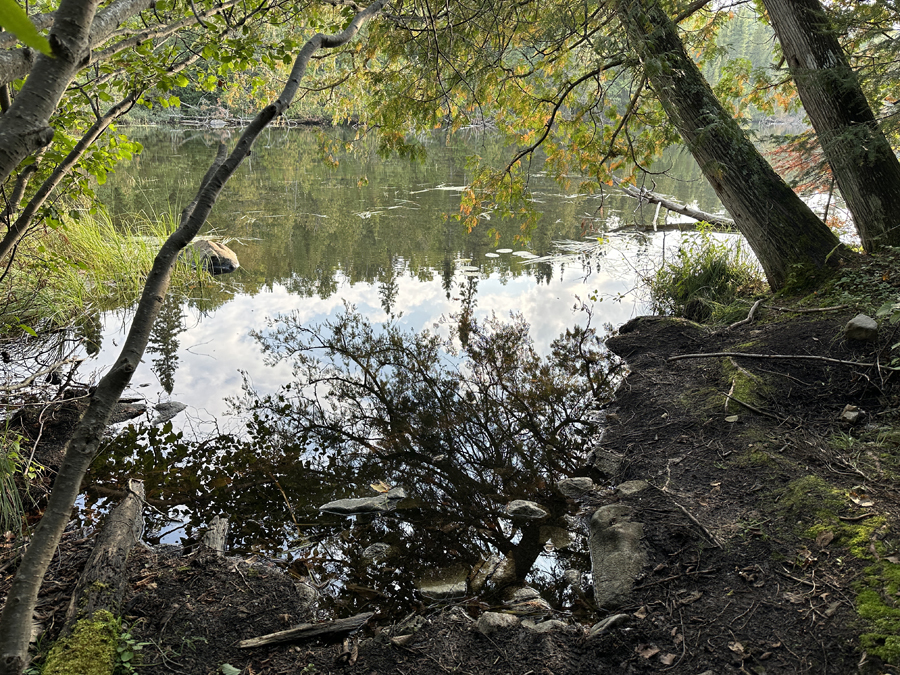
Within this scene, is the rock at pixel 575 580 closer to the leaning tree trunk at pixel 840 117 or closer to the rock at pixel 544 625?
the rock at pixel 544 625

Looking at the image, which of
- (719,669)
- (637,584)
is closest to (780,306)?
(637,584)

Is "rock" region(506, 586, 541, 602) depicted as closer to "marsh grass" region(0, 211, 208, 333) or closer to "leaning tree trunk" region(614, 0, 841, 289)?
"leaning tree trunk" region(614, 0, 841, 289)

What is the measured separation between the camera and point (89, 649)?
212 centimetres

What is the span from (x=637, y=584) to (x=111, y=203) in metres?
13.3

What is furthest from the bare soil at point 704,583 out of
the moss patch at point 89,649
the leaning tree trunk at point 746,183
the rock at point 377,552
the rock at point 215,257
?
the rock at point 215,257

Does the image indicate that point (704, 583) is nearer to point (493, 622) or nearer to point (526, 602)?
point (526, 602)

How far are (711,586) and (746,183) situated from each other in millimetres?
4416

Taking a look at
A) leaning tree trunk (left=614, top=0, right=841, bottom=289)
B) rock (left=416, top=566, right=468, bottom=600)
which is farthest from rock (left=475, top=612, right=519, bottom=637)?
leaning tree trunk (left=614, top=0, right=841, bottom=289)

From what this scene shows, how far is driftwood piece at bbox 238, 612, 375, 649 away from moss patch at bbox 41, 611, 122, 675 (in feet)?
1.64

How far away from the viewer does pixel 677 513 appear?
122 inches

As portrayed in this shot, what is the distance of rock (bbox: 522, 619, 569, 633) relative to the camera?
2.51 meters

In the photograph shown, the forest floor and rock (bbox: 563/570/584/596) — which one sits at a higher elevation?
the forest floor

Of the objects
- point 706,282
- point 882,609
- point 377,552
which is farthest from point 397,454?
point 706,282

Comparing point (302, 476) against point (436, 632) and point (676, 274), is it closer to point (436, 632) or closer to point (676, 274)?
point (436, 632)
